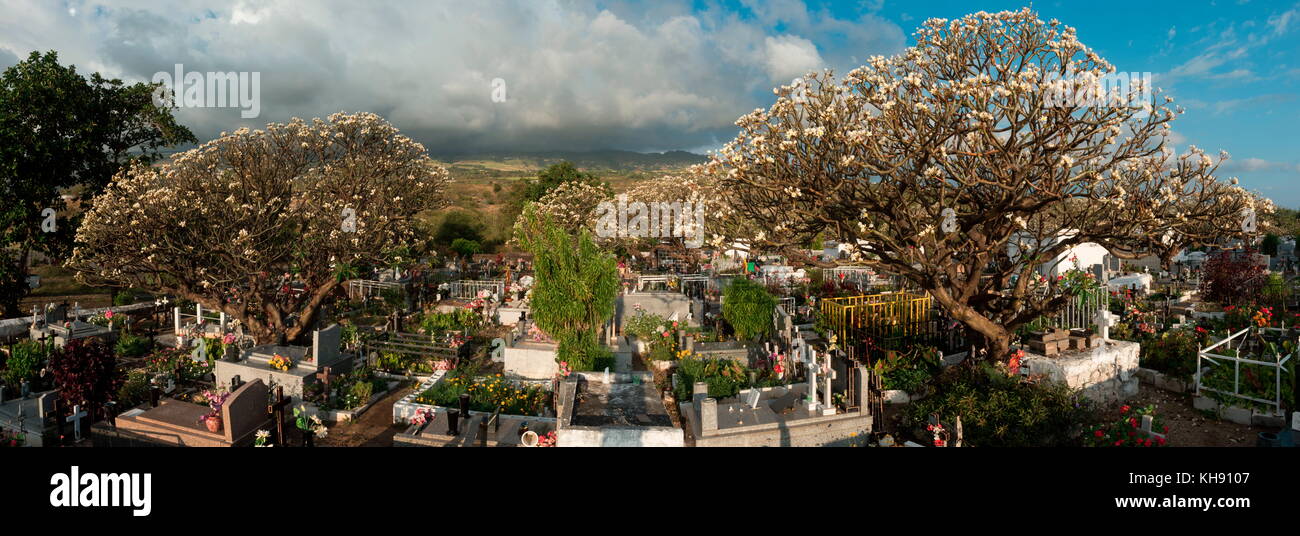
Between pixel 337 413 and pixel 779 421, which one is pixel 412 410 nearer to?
pixel 337 413

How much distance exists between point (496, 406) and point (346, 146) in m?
18.7

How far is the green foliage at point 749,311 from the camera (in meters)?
14.4

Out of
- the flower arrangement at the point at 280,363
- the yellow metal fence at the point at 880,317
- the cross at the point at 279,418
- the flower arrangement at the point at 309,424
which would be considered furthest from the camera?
the yellow metal fence at the point at 880,317

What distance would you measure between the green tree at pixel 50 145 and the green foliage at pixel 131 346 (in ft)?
18.9

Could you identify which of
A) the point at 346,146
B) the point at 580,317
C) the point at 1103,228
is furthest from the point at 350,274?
the point at 1103,228

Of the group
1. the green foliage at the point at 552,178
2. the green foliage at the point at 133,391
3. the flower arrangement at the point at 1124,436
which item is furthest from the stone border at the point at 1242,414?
the green foliage at the point at 552,178

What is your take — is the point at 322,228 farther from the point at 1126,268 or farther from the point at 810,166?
the point at 1126,268

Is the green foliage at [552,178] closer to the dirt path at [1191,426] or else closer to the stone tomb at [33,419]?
the stone tomb at [33,419]

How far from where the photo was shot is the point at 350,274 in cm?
1599

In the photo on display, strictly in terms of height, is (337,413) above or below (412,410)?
below

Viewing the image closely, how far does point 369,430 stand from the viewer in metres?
10.1

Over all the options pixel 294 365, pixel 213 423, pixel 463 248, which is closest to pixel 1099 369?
pixel 213 423

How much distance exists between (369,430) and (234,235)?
8712 mm
